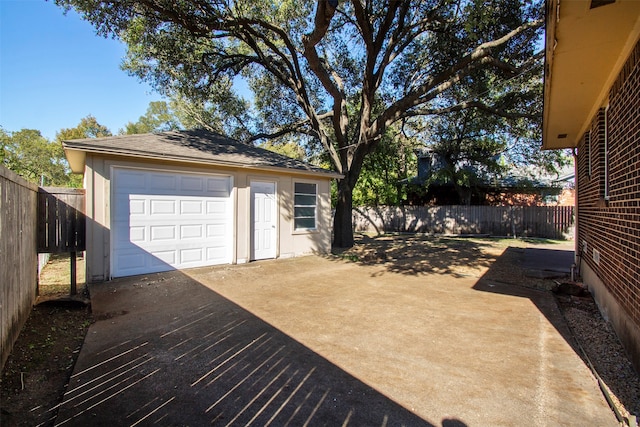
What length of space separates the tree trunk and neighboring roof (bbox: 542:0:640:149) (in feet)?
23.9

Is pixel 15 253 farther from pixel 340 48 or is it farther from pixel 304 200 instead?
pixel 340 48

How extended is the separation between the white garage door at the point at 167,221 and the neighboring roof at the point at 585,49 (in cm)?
694

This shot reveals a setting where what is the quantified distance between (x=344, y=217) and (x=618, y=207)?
358 inches

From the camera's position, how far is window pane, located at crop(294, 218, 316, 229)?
33.0 ft

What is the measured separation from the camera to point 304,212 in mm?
10273

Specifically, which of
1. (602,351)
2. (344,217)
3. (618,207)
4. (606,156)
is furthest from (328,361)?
(344,217)

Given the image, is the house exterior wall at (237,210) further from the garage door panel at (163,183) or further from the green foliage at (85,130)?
the green foliage at (85,130)

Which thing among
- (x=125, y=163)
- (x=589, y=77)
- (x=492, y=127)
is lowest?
(x=125, y=163)

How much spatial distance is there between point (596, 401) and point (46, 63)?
1410cm

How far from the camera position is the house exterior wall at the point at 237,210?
649 cm

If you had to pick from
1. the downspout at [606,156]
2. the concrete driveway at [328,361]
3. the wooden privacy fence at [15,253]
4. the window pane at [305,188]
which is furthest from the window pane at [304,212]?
the downspout at [606,156]

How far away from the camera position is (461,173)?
18672 mm

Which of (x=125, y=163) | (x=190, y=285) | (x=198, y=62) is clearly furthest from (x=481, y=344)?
(x=198, y=62)

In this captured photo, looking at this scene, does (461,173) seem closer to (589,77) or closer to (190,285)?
(589,77)
